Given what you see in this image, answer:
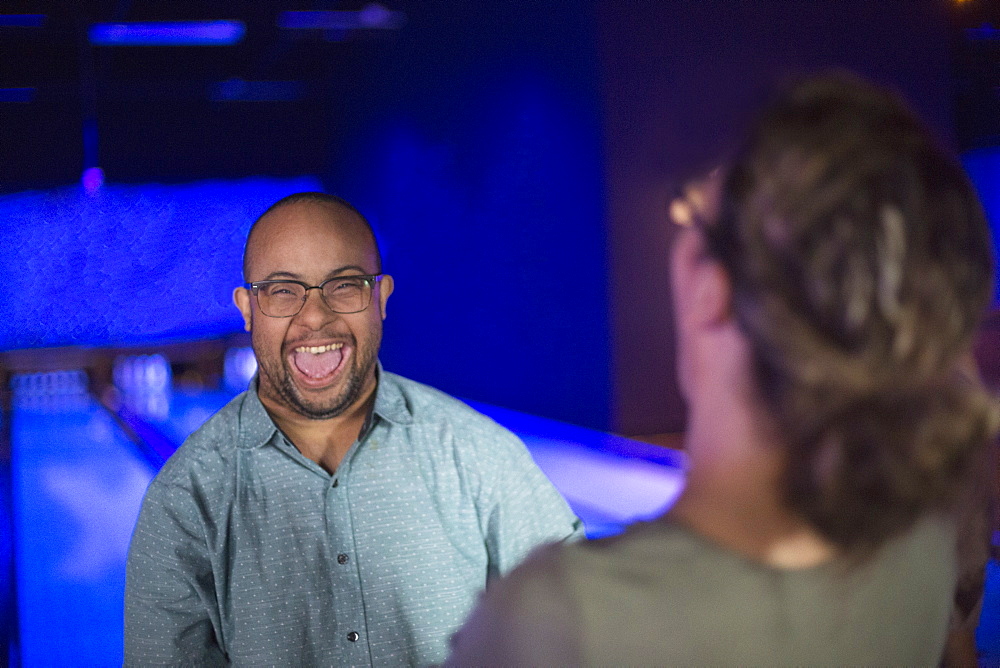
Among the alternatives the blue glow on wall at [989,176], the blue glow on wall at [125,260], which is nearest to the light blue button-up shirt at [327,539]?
the blue glow on wall at [989,176]

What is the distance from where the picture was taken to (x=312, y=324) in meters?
1.42

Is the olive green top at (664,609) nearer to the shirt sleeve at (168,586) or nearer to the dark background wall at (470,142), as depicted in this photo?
the dark background wall at (470,142)

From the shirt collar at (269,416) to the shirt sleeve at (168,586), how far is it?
13 centimetres

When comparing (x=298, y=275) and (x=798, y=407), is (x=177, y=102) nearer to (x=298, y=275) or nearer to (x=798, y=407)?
(x=298, y=275)

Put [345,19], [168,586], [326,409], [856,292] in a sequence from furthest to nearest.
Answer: [345,19] → [326,409] → [168,586] → [856,292]

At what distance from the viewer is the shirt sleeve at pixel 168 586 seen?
118 centimetres

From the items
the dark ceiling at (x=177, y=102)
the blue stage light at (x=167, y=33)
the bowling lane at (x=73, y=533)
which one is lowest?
the bowling lane at (x=73, y=533)

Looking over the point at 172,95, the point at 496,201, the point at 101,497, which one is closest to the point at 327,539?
the point at 101,497

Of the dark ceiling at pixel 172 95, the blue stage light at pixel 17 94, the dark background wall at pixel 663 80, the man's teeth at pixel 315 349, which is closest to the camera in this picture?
the man's teeth at pixel 315 349

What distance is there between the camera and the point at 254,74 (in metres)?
10.2

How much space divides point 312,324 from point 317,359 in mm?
59

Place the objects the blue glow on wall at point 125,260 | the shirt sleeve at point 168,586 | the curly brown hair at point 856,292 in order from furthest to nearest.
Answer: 1. the blue glow on wall at point 125,260
2. the shirt sleeve at point 168,586
3. the curly brown hair at point 856,292

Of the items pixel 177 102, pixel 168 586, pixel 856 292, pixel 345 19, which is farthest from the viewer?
pixel 177 102

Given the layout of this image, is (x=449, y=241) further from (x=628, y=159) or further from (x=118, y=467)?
(x=118, y=467)
